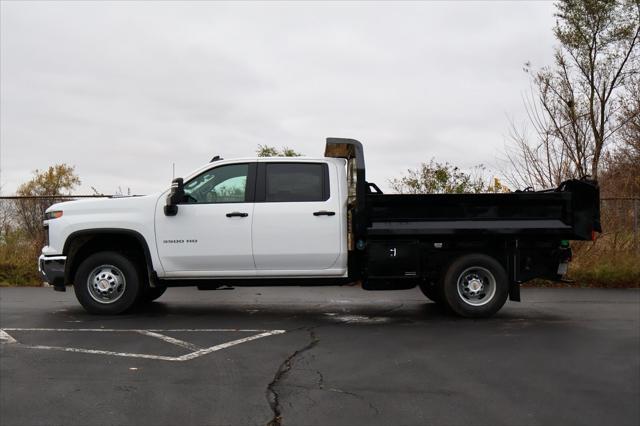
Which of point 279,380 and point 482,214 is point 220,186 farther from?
point 279,380

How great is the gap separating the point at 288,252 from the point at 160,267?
1689 millimetres

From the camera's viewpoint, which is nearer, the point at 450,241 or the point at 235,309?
the point at 450,241

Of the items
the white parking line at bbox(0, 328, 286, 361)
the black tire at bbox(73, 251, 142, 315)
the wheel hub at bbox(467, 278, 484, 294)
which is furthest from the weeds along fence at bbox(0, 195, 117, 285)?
the wheel hub at bbox(467, 278, 484, 294)

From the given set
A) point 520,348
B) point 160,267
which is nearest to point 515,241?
point 520,348

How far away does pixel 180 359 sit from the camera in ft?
18.8

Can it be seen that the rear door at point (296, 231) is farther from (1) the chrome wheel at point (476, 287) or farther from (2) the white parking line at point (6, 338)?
(2) the white parking line at point (6, 338)

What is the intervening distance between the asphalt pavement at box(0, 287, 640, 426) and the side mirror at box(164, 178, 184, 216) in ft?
4.70

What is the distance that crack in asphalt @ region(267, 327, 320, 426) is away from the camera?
4180mm

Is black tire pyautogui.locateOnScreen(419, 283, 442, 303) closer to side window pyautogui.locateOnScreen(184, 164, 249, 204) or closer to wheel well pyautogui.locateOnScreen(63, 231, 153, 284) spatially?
side window pyautogui.locateOnScreen(184, 164, 249, 204)

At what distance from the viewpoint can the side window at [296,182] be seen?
7.93 meters

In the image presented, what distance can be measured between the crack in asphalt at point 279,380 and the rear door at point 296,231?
3.86 feet

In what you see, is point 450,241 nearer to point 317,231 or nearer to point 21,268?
point 317,231

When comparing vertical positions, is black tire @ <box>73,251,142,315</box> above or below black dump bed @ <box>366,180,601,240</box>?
below

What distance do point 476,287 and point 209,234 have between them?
11.7 ft
